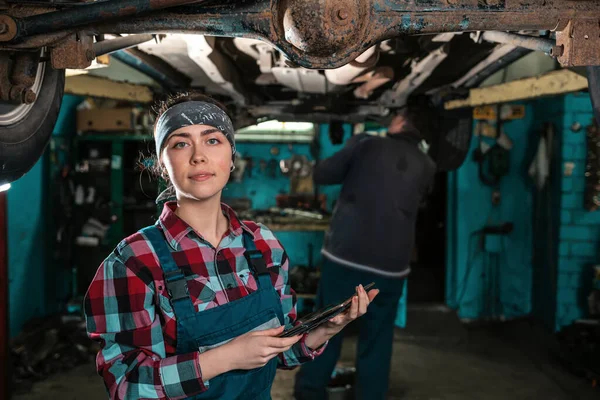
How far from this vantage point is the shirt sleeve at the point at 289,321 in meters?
1.42

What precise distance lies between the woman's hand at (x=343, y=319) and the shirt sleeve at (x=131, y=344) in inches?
15.9

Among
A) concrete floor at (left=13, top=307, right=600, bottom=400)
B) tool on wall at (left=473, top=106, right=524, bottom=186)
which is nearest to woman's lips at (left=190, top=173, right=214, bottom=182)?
concrete floor at (left=13, top=307, right=600, bottom=400)

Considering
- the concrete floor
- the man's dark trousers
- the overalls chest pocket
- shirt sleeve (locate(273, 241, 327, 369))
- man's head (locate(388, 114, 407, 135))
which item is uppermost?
man's head (locate(388, 114, 407, 135))

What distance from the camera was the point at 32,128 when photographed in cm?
139

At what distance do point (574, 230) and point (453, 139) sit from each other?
2.06m

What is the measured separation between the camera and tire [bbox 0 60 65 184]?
4.19ft

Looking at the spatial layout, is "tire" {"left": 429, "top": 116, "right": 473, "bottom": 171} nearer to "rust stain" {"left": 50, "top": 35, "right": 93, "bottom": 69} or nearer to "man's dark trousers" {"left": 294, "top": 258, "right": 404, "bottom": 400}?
"man's dark trousers" {"left": 294, "top": 258, "right": 404, "bottom": 400}

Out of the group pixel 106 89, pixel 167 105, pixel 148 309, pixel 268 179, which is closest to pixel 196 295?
pixel 148 309

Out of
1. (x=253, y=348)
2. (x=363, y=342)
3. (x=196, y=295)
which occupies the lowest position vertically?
(x=363, y=342)

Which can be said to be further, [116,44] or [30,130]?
[116,44]

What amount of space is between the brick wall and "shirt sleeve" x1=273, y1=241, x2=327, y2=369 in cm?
413

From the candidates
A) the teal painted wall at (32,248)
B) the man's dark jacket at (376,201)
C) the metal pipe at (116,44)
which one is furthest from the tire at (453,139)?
the teal painted wall at (32,248)

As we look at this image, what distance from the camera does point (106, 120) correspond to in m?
5.41

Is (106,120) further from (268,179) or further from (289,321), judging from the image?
(289,321)
